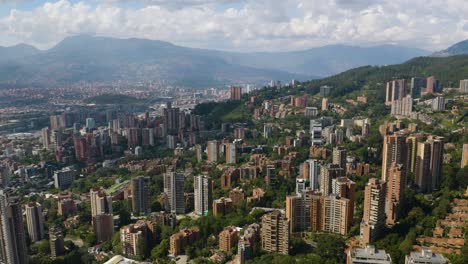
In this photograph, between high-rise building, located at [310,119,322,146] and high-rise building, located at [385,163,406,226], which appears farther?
high-rise building, located at [310,119,322,146]

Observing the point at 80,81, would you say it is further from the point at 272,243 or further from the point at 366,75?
the point at 272,243

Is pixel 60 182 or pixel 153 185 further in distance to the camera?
pixel 60 182

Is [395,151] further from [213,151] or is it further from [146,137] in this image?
[146,137]

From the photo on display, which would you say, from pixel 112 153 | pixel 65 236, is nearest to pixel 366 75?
pixel 112 153

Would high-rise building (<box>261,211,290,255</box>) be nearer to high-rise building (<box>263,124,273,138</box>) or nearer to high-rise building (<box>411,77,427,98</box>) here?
high-rise building (<box>263,124,273,138</box>)

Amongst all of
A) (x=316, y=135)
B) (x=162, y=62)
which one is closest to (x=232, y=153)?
(x=316, y=135)

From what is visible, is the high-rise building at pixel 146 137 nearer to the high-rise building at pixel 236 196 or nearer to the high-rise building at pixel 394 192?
the high-rise building at pixel 236 196

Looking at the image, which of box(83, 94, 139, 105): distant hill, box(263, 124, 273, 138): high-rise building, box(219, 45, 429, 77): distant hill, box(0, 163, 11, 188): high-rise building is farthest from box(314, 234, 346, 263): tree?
box(219, 45, 429, 77): distant hill

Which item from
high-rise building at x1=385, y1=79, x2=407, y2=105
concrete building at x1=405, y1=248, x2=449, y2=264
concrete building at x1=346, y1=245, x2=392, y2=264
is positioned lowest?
concrete building at x1=346, y1=245, x2=392, y2=264
